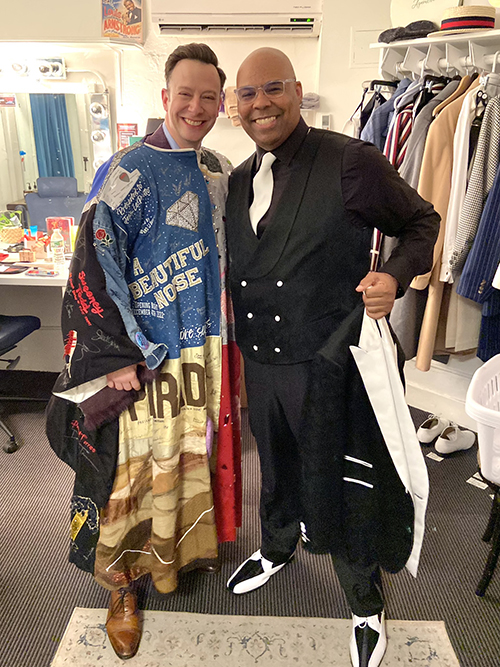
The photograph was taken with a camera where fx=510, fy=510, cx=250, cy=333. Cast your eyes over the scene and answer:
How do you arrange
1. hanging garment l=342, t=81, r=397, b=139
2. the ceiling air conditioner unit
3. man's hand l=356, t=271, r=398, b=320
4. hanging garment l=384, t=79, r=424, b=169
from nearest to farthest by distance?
1. man's hand l=356, t=271, r=398, b=320
2. hanging garment l=384, t=79, r=424, b=169
3. hanging garment l=342, t=81, r=397, b=139
4. the ceiling air conditioner unit

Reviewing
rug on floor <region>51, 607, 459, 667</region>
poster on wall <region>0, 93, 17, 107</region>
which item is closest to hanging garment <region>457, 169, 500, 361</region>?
rug on floor <region>51, 607, 459, 667</region>

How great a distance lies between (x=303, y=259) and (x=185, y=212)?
0.32m

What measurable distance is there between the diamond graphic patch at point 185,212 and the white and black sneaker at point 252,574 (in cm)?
107

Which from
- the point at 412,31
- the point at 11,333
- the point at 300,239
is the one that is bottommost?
the point at 11,333

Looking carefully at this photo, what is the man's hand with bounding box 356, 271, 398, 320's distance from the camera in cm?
113

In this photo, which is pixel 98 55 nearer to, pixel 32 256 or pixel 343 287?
pixel 32 256

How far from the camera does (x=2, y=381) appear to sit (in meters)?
3.01

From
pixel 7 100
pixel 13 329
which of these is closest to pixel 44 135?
pixel 7 100

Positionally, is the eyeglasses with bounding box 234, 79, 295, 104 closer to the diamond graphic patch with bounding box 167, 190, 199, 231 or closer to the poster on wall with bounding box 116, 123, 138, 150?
the diamond graphic patch with bounding box 167, 190, 199, 231

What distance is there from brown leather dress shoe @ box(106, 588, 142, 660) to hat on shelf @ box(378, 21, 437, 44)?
242cm

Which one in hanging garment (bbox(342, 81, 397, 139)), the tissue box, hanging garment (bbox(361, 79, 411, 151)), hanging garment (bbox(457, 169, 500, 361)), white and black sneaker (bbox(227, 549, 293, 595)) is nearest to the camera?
white and black sneaker (bbox(227, 549, 293, 595))

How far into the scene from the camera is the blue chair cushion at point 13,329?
2352 millimetres

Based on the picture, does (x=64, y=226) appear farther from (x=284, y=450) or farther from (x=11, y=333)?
(x=284, y=450)

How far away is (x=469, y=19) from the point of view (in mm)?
2031
